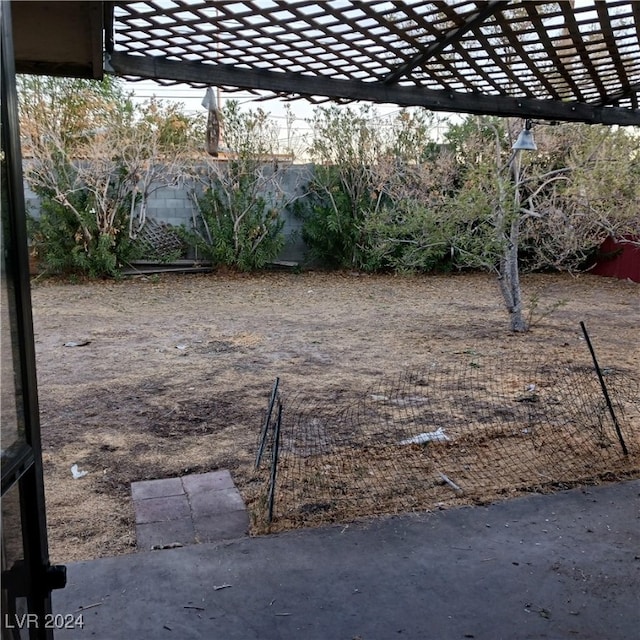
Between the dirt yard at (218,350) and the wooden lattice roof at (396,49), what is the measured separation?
6.81 feet

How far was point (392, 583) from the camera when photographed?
8.36 feet

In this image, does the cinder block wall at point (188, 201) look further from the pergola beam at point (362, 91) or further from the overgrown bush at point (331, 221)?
the pergola beam at point (362, 91)

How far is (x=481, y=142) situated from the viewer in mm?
8406

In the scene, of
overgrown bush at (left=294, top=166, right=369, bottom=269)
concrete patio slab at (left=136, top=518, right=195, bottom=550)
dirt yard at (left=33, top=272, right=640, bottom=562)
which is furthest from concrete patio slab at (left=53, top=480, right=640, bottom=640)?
overgrown bush at (left=294, top=166, right=369, bottom=269)

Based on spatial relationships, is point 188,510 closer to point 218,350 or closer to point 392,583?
point 392,583

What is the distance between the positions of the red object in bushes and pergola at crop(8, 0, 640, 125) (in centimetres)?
872

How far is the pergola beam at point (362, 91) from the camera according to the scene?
2.46 m

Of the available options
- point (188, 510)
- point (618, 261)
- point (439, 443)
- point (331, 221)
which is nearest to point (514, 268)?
point (439, 443)

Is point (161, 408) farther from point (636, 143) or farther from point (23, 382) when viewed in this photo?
point (636, 143)

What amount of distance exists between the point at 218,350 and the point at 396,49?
455 cm

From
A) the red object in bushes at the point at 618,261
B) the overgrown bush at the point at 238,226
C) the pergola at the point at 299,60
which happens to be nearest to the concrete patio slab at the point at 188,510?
the pergola at the point at 299,60

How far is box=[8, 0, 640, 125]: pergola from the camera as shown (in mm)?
2061

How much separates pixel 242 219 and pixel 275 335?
170 inches

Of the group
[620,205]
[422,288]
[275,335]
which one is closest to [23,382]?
[275,335]
